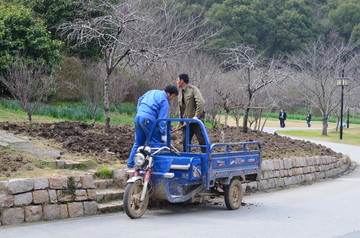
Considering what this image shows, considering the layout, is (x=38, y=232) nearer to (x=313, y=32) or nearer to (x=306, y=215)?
(x=306, y=215)

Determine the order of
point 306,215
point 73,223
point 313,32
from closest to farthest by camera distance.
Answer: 1. point 73,223
2. point 306,215
3. point 313,32

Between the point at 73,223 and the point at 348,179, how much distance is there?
457 inches

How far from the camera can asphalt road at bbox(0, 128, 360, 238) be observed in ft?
25.6

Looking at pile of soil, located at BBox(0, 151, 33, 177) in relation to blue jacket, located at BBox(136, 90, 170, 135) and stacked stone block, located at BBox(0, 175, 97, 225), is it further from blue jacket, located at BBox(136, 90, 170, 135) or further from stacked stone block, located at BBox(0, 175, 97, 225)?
blue jacket, located at BBox(136, 90, 170, 135)

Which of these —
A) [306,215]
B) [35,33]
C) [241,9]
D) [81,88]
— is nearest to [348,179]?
[306,215]

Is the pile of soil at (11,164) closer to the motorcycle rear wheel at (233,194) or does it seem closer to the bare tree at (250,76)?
the motorcycle rear wheel at (233,194)

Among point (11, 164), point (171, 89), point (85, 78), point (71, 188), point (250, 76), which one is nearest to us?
point (71, 188)

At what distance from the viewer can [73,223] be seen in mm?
8453

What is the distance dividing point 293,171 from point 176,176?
24.1 ft

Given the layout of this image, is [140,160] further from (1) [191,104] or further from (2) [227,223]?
(1) [191,104]

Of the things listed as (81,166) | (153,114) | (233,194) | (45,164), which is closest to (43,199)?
(45,164)

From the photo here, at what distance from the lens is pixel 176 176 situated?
30.8 ft

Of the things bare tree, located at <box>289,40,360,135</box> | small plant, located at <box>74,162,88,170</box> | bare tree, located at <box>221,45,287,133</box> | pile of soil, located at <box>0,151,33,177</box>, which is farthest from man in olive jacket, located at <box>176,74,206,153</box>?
bare tree, located at <box>289,40,360,135</box>

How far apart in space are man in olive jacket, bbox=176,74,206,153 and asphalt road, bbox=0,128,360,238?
1486 millimetres
